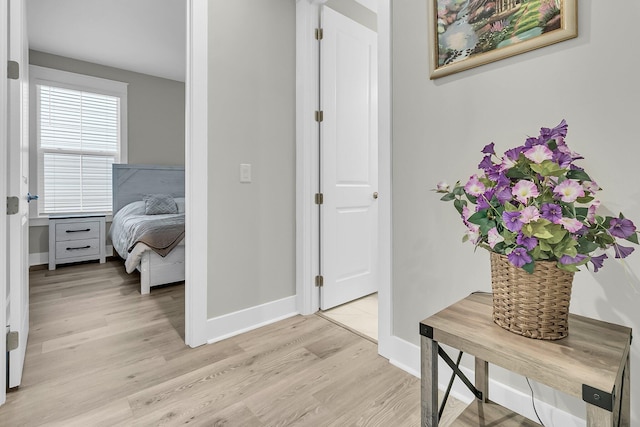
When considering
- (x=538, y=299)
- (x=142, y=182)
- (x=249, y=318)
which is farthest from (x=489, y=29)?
(x=142, y=182)

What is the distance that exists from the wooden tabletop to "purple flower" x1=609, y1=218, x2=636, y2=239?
0.27m

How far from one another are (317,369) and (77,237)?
3880 mm

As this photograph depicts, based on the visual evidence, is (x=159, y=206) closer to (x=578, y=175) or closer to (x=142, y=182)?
(x=142, y=182)

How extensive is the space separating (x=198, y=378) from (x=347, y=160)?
1.74 meters

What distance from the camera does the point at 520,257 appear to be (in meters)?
0.74

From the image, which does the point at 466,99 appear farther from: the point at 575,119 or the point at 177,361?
the point at 177,361

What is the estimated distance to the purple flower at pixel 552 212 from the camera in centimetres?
72

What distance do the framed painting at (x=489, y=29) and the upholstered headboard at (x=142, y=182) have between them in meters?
4.38

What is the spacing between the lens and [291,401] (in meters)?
1.41

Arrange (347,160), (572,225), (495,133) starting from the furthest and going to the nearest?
1. (347,160)
2. (495,133)
3. (572,225)

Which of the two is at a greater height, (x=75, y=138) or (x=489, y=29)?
(x=75, y=138)

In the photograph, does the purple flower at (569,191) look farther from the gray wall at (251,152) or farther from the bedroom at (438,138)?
the gray wall at (251,152)


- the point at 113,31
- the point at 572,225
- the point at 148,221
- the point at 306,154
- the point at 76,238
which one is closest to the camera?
the point at 572,225

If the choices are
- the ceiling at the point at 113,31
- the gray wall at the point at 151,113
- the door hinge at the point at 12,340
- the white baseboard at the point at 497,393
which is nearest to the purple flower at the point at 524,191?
the white baseboard at the point at 497,393
